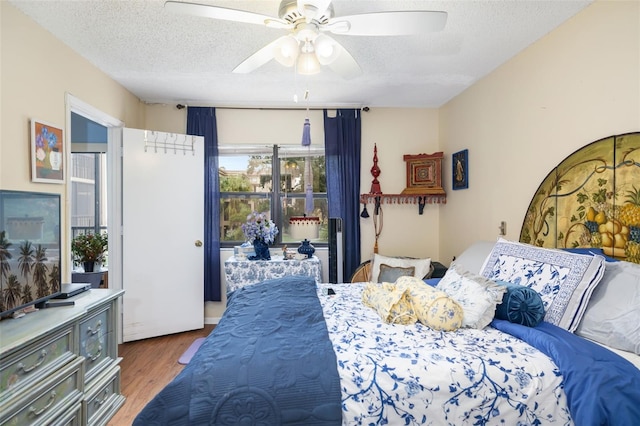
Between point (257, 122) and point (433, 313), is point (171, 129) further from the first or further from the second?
point (433, 313)

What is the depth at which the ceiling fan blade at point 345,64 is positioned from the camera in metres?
1.84

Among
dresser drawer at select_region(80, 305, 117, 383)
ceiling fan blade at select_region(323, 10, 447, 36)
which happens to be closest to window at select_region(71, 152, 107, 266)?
dresser drawer at select_region(80, 305, 117, 383)

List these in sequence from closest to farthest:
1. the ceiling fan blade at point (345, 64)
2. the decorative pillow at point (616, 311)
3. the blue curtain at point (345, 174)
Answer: the decorative pillow at point (616, 311), the ceiling fan blade at point (345, 64), the blue curtain at point (345, 174)

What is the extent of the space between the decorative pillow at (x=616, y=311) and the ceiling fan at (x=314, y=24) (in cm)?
139

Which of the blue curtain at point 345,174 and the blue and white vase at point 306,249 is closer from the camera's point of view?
the blue and white vase at point 306,249

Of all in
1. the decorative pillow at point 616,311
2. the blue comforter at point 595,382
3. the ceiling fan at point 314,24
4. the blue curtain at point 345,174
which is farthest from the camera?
the blue curtain at point 345,174

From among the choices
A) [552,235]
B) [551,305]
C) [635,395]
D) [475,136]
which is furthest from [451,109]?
[635,395]

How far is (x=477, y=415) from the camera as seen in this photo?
1.21m

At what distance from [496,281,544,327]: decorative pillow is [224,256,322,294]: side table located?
6.38 ft

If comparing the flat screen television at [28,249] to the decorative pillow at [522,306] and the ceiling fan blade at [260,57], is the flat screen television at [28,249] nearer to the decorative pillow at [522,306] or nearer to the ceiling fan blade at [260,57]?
the ceiling fan blade at [260,57]

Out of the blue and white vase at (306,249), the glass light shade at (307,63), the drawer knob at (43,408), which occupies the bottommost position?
the drawer knob at (43,408)

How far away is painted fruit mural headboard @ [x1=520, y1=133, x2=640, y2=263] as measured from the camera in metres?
1.68

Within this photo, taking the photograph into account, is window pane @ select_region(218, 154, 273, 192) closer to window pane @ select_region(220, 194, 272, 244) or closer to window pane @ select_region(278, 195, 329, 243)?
window pane @ select_region(220, 194, 272, 244)

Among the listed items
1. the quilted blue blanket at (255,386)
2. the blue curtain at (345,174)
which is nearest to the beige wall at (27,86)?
the quilted blue blanket at (255,386)
